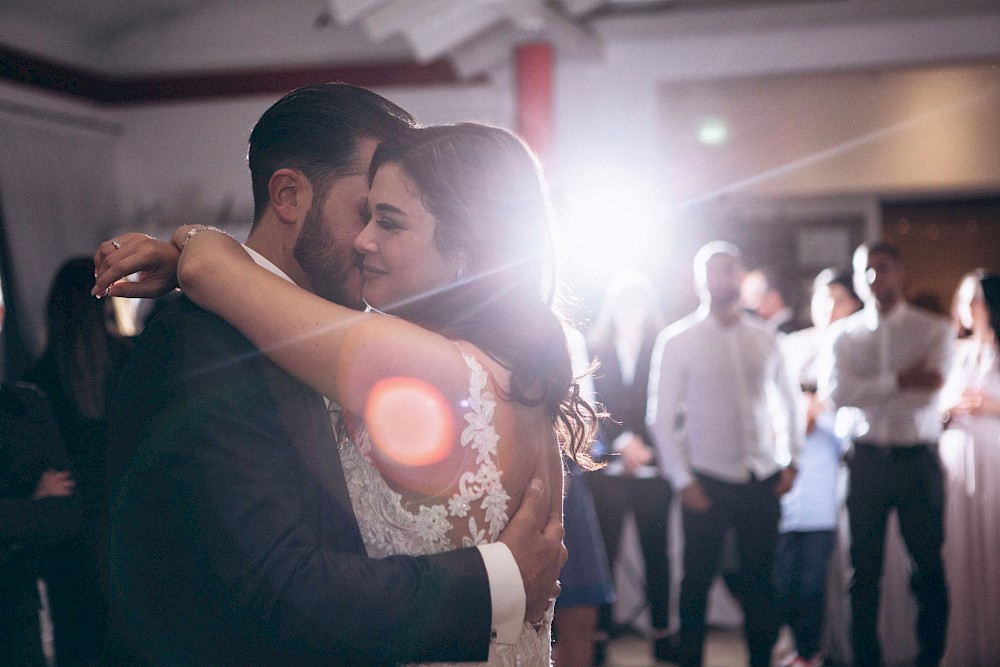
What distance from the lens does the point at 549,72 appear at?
268 inches

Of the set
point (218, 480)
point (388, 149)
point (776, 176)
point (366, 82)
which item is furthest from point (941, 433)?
point (366, 82)

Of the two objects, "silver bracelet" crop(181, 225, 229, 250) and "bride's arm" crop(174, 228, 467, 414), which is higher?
"silver bracelet" crop(181, 225, 229, 250)

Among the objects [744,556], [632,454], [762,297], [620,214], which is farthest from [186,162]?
[744,556]

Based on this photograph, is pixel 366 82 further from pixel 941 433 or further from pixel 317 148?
pixel 317 148

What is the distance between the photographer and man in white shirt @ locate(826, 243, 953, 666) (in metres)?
3.86

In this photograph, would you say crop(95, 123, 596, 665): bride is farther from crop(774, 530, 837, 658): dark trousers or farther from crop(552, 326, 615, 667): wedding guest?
crop(774, 530, 837, 658): dark trousers

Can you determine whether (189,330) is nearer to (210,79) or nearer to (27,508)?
(27,508)

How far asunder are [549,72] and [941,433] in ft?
12.7

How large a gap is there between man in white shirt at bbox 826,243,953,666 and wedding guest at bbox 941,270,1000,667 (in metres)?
0.24

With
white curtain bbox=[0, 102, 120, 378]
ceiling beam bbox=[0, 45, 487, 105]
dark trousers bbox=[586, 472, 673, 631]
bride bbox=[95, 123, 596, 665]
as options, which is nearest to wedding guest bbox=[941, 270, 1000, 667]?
dark trousers bbox=[586, 472, 673, 631]

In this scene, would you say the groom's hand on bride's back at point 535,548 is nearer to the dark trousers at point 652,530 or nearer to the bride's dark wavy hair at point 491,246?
the bride's dark wavy hair at point 491,246

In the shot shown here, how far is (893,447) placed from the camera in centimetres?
395

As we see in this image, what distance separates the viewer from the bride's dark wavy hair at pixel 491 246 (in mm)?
1264

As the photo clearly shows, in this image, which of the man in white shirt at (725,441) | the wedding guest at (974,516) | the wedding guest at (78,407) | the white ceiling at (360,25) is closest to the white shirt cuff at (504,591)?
the wedding guest at (78,407)
